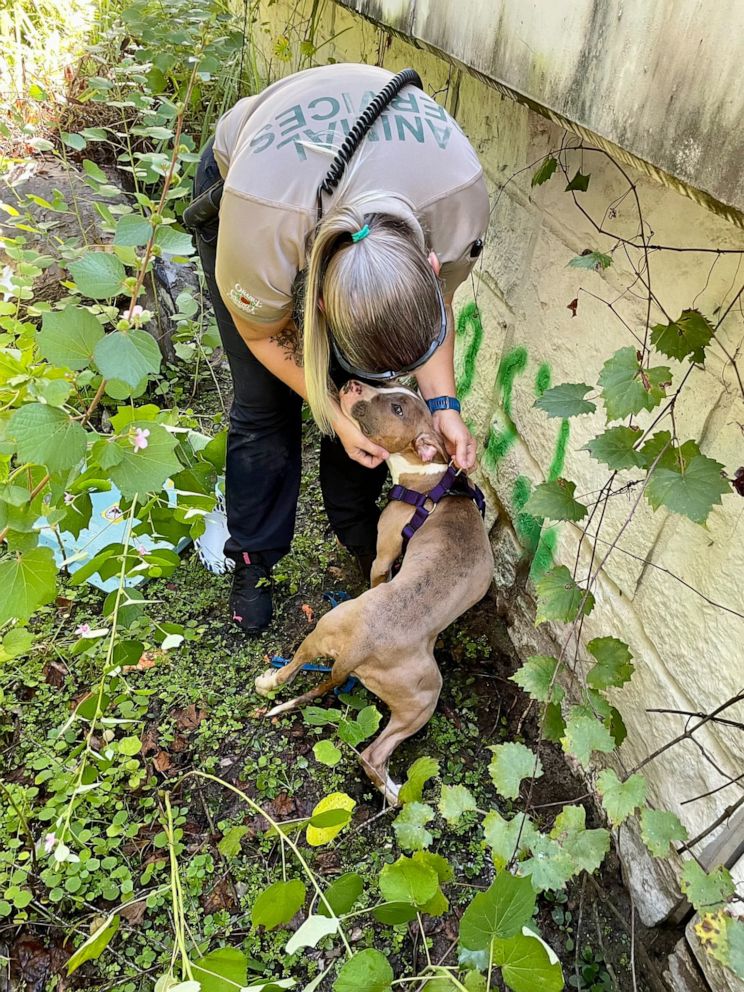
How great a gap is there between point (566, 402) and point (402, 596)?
0.85 m

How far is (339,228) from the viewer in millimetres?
1497

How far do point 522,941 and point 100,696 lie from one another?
3.88ft

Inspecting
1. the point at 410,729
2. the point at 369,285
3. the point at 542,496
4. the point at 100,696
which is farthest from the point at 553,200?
the point at 100,696

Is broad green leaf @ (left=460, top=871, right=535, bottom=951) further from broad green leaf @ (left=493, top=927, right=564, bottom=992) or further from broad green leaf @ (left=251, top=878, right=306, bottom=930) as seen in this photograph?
broad green leaf @ (left=251, top=878, right=306, bottom=930)

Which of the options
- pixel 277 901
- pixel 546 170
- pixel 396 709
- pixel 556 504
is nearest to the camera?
pixel 277 901

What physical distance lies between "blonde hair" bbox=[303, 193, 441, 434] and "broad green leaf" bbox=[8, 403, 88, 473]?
2.13ft

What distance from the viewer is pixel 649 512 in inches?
68.7

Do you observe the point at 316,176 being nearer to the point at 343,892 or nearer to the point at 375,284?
the point at 375,284

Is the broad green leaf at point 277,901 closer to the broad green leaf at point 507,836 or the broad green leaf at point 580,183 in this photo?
the broad green leaf at point 507,836

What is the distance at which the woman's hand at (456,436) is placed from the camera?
235 centimetres

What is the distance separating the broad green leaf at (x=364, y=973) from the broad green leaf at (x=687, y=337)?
1256 mm

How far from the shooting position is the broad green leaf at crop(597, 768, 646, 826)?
1269 millimetres

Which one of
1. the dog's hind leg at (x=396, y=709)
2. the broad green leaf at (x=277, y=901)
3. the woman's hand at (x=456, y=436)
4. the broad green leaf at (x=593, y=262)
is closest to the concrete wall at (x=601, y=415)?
the broad green leaf at (x=593, y=262)

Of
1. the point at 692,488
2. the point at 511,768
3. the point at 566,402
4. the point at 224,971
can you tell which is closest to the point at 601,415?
the point at 566,402
